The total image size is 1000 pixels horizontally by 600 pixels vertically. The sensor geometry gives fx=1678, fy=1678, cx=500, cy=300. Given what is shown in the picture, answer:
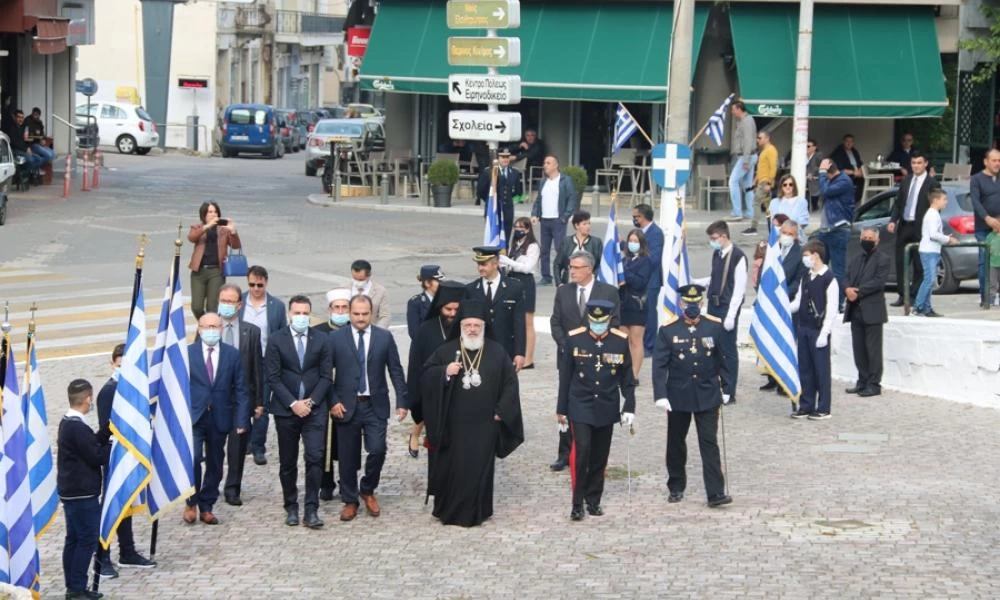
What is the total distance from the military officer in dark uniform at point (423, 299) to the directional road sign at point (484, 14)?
6.77 metres

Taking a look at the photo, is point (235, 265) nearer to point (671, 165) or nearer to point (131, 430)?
point (671, 165)

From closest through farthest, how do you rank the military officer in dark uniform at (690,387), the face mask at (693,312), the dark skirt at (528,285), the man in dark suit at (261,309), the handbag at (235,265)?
1. the military officer in dark uniform at (690,387)
2. the face mask at (693,312)
3. the man in dark suit at (261,309)
4. the handbag at (235,265)
5. the dark skirt at (528,285)

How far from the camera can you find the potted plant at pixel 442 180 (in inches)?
1325

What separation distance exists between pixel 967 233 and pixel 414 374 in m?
10.3

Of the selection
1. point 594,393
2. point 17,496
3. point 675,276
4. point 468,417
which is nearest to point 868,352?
point 675,276

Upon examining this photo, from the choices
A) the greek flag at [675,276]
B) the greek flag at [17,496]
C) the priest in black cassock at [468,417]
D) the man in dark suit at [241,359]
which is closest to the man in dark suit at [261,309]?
the man in dark suit at [241,359]

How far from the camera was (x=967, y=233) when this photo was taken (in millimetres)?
21016

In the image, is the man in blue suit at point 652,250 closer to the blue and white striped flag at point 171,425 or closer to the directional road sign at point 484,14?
the directional road sign at point 484,14

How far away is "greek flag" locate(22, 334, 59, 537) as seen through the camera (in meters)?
10.9

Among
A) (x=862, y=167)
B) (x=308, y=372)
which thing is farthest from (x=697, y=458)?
(x=862, y=167)

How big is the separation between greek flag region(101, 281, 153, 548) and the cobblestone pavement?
0.61 meters

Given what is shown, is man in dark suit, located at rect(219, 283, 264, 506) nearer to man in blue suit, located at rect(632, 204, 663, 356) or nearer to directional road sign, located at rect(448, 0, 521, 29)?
man in blue suit, located at rect(632, 204, 663, 356)

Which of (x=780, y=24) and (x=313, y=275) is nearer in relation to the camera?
(x=313, y=275)

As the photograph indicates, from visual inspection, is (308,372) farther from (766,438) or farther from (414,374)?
(766,438)
